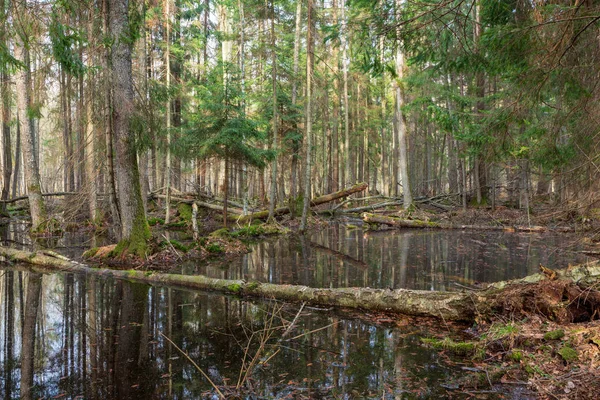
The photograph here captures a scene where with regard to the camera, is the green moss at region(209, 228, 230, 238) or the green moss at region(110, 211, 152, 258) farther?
the green moss at region(209, 228, 230, 238)

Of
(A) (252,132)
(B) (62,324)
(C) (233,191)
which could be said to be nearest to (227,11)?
(C) (233,191)

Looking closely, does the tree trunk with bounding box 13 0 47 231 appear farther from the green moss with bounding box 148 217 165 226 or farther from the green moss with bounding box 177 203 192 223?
the green moss with bounding box 177 203 192 223

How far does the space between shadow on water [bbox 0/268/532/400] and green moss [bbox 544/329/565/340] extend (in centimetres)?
119

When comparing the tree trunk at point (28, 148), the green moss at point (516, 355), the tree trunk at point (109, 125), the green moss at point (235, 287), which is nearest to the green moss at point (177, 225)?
the tree trunk at point (28, 148)

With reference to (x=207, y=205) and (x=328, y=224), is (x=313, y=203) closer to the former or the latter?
(x=328, y=224)

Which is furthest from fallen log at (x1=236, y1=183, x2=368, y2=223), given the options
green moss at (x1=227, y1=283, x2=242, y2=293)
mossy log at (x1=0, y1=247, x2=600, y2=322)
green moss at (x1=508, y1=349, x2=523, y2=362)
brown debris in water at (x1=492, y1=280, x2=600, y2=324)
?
green moss at (x1=508, y1=349, x2=523, y2=362)

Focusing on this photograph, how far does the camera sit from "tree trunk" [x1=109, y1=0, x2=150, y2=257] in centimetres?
927

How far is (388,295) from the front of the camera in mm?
6055

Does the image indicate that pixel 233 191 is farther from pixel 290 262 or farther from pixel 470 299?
pixel 470 299

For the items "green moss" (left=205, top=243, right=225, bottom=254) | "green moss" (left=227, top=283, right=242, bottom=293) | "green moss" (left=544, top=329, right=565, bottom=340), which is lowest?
"green moss" (left=544, top=329, right=565, bottom=340)

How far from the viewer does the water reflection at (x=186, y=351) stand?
3746mm

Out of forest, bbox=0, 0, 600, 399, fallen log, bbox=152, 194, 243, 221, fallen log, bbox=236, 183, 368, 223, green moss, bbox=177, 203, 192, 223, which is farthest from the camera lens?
fallen log, bbox=152, 194, 243, 221

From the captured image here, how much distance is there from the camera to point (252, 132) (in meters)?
16.1

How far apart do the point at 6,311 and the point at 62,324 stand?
124cm
